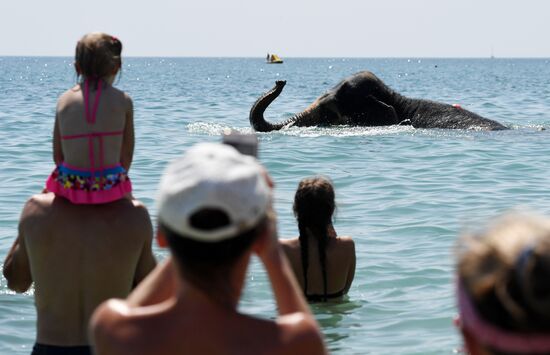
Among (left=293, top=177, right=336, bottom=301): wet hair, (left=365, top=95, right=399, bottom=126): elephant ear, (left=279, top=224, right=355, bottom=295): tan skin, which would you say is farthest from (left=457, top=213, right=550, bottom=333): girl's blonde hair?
(left=365, top=95, right=399, bottom=126): elephant ear

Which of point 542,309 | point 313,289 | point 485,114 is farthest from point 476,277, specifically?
point 485,114

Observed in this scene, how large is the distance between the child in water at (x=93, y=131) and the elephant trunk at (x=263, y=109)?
1341cm

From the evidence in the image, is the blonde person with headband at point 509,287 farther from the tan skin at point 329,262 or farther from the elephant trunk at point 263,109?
the elephant trunk at point 263,109

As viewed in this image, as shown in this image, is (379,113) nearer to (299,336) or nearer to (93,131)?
(93,131)

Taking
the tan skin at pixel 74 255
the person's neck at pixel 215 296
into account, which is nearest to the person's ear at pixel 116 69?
the tan skin at pixel 74 255

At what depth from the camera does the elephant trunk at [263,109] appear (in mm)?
17578

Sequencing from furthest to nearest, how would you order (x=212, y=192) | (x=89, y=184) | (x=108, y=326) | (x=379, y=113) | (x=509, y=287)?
(x=379, y=113) < (x=89, y=184) < (x=108, y=326) < (x=212, y=192) < (x=509, y=287)

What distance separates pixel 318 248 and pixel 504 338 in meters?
4.74

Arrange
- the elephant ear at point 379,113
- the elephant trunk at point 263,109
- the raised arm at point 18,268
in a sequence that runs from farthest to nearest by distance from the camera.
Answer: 1. the elephant ear at point 379,113
2. the elephant trunk at point 263,109
3. the raised arm at point 18,268

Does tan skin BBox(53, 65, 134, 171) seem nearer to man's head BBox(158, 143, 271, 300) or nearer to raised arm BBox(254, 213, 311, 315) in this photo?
raised arm BBox(254, 213, 311, 315)

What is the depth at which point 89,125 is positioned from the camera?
4.02 meters

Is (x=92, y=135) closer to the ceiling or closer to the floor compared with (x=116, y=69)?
closer to the floor

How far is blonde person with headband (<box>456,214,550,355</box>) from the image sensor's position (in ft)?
6.26

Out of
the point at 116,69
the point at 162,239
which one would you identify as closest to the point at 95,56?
the point at 116,69
